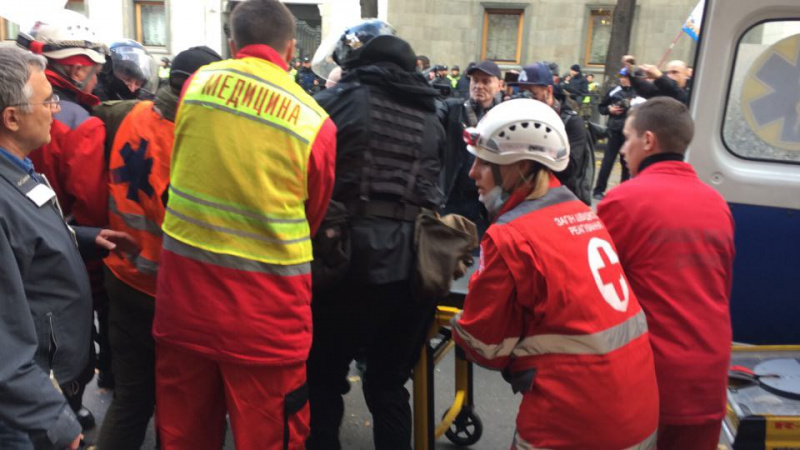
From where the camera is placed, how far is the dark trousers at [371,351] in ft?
8.89

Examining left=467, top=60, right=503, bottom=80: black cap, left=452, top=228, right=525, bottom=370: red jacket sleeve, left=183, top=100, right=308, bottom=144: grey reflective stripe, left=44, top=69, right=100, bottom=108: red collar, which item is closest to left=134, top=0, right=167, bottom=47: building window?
left=467, top=60, right=503, bottom=80: black cap

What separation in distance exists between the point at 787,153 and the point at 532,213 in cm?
170

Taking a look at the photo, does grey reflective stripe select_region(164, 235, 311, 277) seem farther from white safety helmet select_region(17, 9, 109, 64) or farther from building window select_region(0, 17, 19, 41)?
building window select_region(0, 17, 19, 41)

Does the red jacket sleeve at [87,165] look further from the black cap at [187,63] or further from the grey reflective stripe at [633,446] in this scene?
the grey reflective stripe at [633,446]

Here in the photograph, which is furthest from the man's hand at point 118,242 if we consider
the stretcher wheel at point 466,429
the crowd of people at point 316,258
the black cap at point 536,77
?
the black cap at point 536,77

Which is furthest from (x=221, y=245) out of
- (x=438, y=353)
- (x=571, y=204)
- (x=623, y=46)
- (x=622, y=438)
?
(x=623, y=46)

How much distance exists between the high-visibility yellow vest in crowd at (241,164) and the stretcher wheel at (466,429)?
73.4 inches

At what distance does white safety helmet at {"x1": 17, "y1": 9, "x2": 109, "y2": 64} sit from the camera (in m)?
3.01

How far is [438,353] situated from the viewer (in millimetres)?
3416

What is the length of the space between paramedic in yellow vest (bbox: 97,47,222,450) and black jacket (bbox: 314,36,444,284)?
2.06 ft

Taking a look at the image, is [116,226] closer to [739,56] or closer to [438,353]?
[438,353]

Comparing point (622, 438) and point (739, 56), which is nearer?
point (622, 438)

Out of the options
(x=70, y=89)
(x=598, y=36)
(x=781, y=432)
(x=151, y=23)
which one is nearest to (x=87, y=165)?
(x=70, y=89)

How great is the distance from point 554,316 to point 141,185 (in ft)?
5.57
